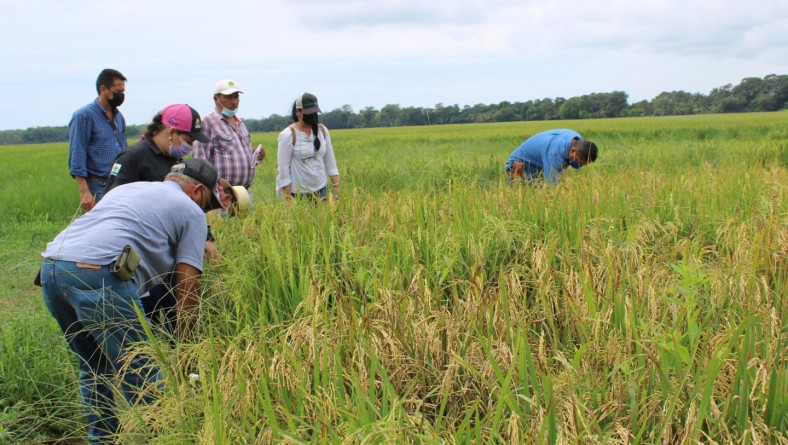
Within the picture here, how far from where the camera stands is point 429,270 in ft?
10.4

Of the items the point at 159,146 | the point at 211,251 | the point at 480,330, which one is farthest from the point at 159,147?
the point at 480,330

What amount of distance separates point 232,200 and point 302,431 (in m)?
2.09

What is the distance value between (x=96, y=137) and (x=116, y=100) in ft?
1.13

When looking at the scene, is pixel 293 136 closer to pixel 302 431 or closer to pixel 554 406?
pixel 302 431

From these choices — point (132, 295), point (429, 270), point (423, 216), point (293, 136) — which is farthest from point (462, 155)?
point (132, 295)

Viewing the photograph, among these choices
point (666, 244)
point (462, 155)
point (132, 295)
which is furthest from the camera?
point (462, 155)

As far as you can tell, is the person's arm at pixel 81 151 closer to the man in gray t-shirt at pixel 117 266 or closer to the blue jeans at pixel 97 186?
the blue jeans at pixel 97 186

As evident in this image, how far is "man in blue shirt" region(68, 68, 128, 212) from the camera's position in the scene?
4.79 m

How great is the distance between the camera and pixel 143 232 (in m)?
2.80

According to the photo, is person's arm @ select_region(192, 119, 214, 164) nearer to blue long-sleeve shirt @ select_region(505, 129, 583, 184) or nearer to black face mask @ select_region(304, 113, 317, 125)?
black face mask @ select_region(304, 113, 317, 125)

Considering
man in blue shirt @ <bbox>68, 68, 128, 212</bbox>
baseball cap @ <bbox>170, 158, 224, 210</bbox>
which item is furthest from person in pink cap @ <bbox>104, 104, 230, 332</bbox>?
man in blue shirt @ <bbox>68, 68, 128, 212</bbox>

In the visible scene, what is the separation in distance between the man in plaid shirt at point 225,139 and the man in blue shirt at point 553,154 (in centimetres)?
246

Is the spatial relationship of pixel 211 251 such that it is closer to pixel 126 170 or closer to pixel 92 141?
pixel 126 170

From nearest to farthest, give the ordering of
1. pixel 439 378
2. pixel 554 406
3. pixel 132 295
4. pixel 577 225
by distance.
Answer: pixel 554 406 → pixel 439 378 → pixel 132 295 → pixel 577 225
